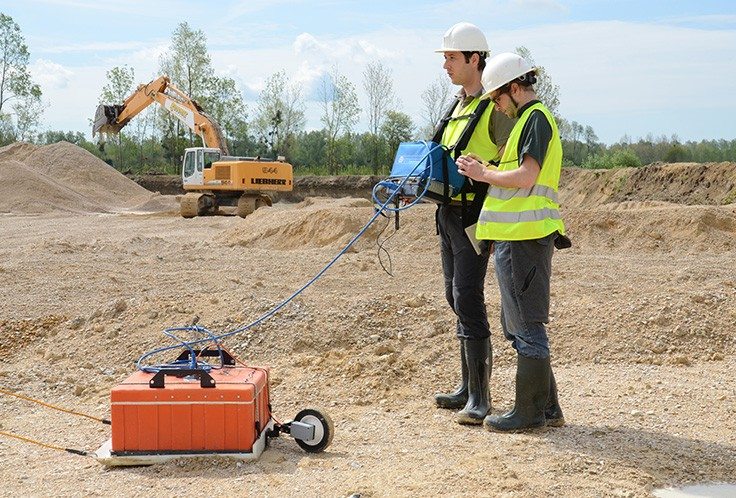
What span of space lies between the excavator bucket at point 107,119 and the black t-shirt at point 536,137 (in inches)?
927

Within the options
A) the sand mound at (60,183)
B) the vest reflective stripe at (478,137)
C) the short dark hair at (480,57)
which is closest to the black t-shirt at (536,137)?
the vest reflective stripe at (478,137)

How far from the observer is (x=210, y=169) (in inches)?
941

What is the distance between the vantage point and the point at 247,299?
297 inches

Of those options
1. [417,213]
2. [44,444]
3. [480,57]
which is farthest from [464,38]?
[417,213]

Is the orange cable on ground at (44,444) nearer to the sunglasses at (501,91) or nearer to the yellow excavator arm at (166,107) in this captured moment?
the sunglasses at (501,91)

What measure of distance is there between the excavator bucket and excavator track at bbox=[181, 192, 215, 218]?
12.8 feet

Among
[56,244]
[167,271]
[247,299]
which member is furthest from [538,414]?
[56,244]

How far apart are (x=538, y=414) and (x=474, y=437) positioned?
34 centimetres

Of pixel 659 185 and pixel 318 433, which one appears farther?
pixel 659 185

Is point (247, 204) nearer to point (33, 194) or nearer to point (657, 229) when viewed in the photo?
point (33, 194)

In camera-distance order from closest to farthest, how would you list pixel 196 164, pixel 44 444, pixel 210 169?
1. pixel 44 444
2. pixel 210 169
3. pixel 196 164

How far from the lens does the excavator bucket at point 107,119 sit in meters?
25.9

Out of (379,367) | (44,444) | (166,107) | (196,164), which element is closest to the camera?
(44,444)

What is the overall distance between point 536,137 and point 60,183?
30750 mm
